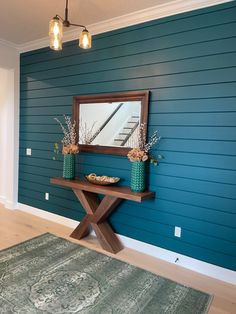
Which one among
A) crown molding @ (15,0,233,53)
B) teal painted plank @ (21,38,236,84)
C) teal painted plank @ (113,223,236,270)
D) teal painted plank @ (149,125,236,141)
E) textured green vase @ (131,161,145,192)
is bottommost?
teal painted plank @ (113,223,236,270)

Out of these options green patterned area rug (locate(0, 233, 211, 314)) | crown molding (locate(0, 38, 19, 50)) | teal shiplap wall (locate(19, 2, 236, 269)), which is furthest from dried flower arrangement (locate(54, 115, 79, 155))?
crown molding (locate(0, 38, 19, 50))

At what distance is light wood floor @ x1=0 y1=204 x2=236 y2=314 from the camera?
209 centimetres

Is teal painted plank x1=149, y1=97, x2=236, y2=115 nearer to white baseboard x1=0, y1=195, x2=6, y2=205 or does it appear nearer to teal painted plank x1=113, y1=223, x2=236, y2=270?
teal painted plank x1=113, y1=223, x2=236, y2=270

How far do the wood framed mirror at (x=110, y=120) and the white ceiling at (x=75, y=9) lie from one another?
0.89m

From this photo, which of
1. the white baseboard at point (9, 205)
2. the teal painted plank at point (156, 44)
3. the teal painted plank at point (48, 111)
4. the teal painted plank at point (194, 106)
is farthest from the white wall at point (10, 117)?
the teal painted plank at point (194, 106)

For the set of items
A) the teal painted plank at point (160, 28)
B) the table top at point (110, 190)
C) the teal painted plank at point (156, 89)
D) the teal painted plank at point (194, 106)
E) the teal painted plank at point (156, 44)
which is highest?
the teal painted plank at point (160, 28)

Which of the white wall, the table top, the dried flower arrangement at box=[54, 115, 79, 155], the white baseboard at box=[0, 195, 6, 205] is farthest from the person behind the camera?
the white baseboard at box=[0, 195, 6, 205]

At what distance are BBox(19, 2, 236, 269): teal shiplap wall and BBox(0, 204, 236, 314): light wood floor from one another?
0.64 feet

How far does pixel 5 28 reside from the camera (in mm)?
3238

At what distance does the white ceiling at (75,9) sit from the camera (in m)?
2.47

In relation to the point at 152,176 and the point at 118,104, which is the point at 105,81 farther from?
the point at 152,176

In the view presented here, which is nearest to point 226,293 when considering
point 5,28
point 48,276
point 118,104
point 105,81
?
point 48,276

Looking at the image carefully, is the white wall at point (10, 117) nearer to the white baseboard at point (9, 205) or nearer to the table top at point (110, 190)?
the white baseboard at point (9, 205)

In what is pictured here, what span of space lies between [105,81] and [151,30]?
2.58 feet
